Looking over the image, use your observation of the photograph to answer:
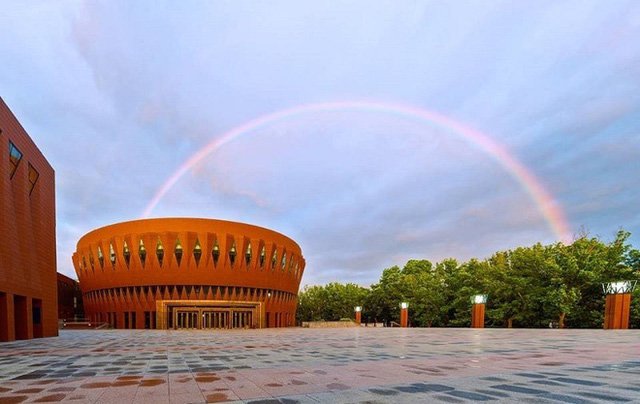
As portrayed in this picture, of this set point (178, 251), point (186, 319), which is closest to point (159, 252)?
point (178, 251)

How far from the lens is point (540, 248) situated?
161 ft

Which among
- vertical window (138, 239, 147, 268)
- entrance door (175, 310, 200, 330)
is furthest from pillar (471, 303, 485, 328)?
vertical window (138, 239, 147, 268)

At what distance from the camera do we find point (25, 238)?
26.2m

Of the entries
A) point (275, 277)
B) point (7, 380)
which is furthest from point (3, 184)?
point (275, 277)

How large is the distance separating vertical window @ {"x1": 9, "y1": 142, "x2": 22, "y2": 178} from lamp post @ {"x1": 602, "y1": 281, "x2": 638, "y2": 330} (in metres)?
49.3

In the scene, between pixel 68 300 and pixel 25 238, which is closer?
pixel 25 238

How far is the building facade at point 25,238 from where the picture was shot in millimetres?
22750

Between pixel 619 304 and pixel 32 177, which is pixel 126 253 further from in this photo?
pixel 619 304

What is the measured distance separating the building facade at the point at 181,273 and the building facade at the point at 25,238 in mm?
24542

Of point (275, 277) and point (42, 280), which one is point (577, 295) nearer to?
point (275, 277)

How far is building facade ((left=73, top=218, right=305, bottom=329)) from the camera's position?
57031mm

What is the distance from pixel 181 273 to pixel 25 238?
31.9 metres

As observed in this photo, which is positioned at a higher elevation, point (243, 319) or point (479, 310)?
point (479, 310)

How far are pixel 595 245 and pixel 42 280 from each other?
58.4 m
